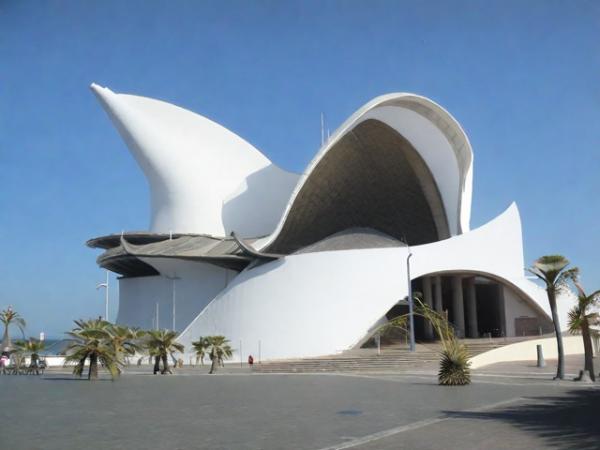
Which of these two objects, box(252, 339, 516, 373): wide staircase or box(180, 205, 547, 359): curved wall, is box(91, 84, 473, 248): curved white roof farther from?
box(252, 339, 516, 373): wide staircase

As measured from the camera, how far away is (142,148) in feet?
129

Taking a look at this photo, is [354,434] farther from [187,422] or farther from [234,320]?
[234,320]

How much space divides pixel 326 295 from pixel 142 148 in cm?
1727

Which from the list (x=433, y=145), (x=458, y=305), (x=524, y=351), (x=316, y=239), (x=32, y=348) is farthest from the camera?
(x=316, y=239)

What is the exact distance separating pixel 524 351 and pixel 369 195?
1367 centimetres

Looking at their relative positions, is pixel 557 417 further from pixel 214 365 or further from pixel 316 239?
pixel 316 239

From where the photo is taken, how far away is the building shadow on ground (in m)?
7.44

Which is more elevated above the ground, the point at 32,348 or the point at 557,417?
the point at 32,348

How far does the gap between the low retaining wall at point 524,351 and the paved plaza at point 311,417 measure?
853 centimetres

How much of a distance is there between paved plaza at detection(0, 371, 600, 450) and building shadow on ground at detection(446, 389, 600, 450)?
0.05 feet

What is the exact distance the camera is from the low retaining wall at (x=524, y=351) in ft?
80.8

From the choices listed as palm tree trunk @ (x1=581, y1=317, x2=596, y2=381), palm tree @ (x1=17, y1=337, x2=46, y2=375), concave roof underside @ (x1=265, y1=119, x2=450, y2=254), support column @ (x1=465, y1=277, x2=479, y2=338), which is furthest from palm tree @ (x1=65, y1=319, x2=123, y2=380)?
support column @ (x1=465, y1=277, x2=479, y2=338)

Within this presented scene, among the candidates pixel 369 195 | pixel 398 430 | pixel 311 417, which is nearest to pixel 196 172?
pixel 369 195

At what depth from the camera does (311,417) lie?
9992mm
